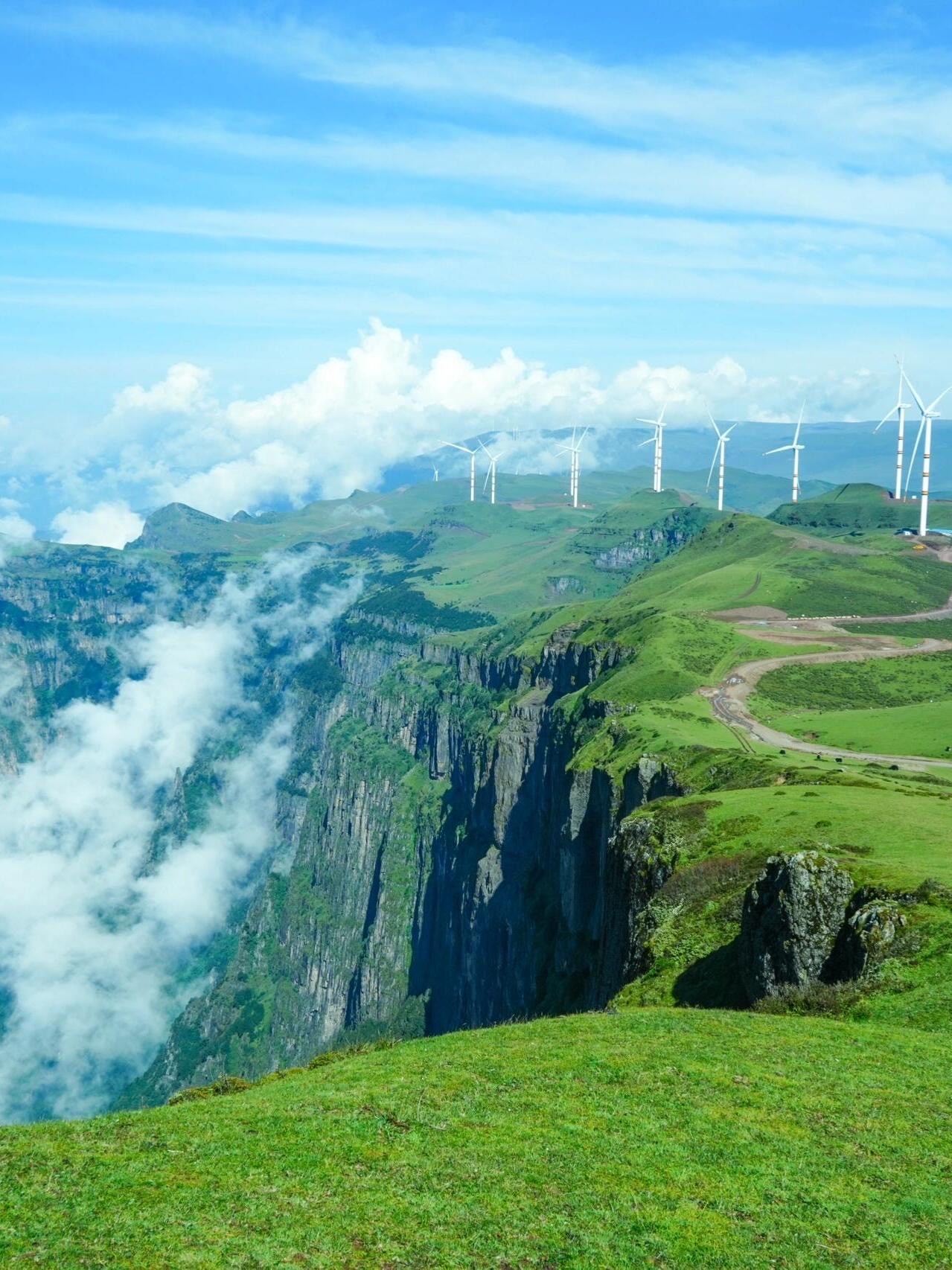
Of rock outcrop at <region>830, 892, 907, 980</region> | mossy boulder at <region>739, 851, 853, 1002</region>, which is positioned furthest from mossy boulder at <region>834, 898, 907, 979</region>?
mossy boulder at <region>739, 851, 853, 1002</region>

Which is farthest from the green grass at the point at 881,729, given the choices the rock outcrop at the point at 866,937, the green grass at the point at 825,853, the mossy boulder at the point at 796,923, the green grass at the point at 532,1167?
the green grass at the point at 532,1167

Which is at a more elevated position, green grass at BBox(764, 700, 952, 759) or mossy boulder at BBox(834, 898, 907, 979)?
mossy boulder at BBox(834, 898, 907, 979)

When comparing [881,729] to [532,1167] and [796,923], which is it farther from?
[532,1167]

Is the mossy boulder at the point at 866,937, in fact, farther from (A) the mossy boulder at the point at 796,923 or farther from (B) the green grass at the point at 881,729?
(B) the green grass at the point at 881,729

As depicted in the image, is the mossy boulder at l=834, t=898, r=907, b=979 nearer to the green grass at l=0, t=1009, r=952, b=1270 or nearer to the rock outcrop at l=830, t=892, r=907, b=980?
the rock outcrop at l=830, t=892, r=907, b=980

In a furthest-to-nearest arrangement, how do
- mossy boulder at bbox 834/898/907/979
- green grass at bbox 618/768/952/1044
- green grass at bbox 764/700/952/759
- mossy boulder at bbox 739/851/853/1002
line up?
1. green grass at bbox 764/700/952/759
2. mossy boulder at bbox 739/851/853/1002
3. mossy boulder at bbox 834/898/907/979
4. green grass at bbox 618/768/952/1044

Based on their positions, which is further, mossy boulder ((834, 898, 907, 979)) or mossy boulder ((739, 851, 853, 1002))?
mossy boulder ((739, 851, 853, 1002))

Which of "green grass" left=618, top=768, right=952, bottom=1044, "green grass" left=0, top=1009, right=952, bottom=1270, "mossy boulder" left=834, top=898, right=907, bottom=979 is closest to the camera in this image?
"green grass" left=0, top=1009, right=952, bottom=1270
